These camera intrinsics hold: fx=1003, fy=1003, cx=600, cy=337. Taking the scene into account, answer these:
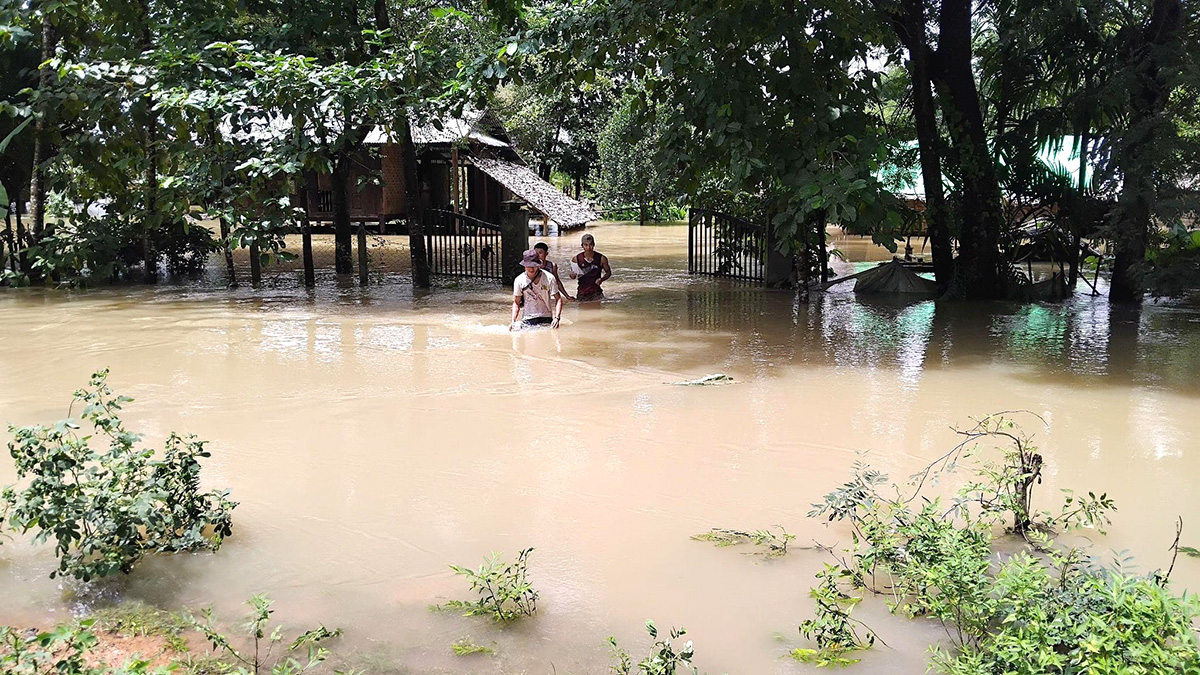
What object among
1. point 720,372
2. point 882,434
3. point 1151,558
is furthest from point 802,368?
point 1151,558

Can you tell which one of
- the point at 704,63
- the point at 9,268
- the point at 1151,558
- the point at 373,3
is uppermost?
the point at 373,3

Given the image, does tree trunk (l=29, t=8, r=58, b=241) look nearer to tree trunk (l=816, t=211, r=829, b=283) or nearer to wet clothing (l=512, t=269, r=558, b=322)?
wet clothing (l=512, t=269, r=558, b=322)

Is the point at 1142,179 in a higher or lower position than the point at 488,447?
higher

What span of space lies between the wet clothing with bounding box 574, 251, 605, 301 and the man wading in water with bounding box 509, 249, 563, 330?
229 centimetres

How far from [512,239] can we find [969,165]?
6.94 meters

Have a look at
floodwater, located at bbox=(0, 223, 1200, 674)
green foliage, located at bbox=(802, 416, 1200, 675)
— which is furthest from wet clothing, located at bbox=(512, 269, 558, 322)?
green foliage, located at bbox=(802, 416, 1200, 675)

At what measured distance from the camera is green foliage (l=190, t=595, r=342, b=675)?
12.0 feet

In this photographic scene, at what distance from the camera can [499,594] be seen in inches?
167

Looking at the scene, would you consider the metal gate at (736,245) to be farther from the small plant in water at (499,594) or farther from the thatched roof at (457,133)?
the small plant in water at (499,594)

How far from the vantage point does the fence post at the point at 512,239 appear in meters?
15.9

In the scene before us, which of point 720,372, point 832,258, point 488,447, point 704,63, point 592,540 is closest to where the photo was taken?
point 592,540

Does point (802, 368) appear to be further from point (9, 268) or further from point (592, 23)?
point (9, 268)

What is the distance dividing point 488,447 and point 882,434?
272cm

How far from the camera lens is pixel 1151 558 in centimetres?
472
